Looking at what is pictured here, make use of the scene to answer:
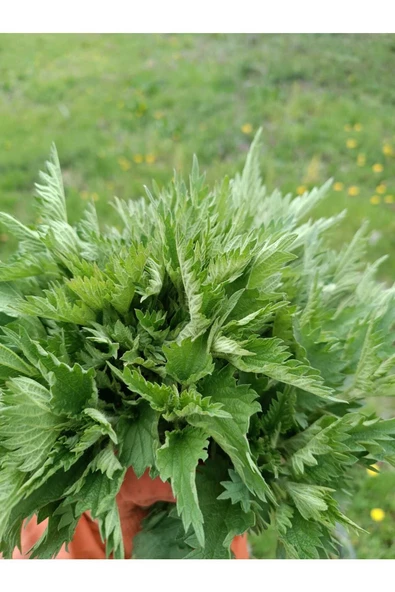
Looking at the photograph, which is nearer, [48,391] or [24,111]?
[48,391]

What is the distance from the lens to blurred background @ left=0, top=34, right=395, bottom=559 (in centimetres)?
245

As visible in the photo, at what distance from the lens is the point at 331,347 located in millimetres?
654

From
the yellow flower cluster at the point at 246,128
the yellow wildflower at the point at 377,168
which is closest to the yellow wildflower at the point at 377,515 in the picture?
the yellow wildflower at the point at 377,168

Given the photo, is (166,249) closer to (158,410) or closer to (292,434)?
(158,410)

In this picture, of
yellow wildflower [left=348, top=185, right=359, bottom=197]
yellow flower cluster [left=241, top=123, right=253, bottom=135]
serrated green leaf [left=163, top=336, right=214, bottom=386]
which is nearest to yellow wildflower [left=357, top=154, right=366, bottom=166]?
yellow wildflower [left=348, top=185, right=359, bottom=197]

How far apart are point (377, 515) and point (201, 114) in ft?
6.37

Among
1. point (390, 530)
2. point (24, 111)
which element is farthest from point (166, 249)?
point (24, 111)

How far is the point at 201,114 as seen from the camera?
274 centimetres

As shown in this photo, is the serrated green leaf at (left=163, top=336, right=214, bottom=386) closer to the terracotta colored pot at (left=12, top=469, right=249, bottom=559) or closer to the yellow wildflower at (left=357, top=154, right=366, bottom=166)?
the terracotta colored pot at (left=12, top=469, right=249, bottom=559)

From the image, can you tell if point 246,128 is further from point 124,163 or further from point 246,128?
point 124,163

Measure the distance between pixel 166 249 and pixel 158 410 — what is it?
165mm

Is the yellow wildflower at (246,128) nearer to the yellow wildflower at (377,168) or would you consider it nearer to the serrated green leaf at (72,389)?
the yellow wildflower at (377,168)

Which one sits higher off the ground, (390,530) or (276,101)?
(276,101)

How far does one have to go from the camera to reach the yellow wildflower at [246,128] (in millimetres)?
2672
